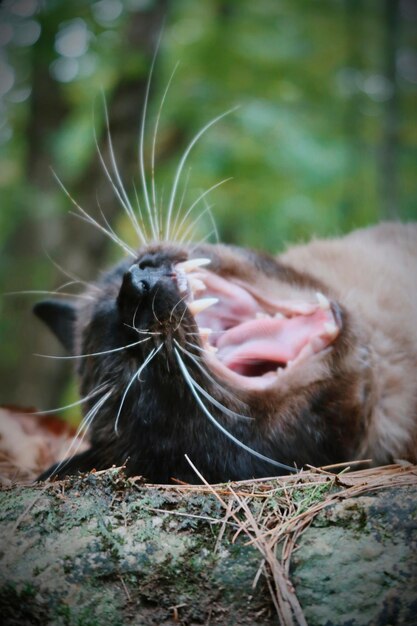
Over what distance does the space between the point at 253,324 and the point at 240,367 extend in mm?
238

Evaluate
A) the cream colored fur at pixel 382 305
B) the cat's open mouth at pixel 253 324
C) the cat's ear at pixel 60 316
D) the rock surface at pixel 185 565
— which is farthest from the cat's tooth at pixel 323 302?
the cat's ear at pixel 60 316

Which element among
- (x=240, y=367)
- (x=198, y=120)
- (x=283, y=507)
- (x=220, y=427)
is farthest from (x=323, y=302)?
(x=198, y=120)

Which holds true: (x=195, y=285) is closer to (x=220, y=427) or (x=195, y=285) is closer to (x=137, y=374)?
Result: (x=137, y=374)

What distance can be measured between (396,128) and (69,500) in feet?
19.6

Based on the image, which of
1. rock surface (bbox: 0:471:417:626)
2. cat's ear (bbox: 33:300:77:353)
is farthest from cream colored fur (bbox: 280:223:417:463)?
cat's ear (bbox: 33:300:77:353)

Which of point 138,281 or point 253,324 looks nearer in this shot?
point 138,281

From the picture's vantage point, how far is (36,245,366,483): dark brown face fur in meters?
2.76

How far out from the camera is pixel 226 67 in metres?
6.07

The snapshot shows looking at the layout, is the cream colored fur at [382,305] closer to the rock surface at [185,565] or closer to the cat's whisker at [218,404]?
the cat's whisker at [218,404]

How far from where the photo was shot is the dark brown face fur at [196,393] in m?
2.76

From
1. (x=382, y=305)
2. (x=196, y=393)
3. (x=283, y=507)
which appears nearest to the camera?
(x=283, y=507)

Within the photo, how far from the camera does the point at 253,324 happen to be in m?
3.33

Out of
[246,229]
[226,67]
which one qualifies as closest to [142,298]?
[226,67]

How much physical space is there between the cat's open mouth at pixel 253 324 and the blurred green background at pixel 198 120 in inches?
101
